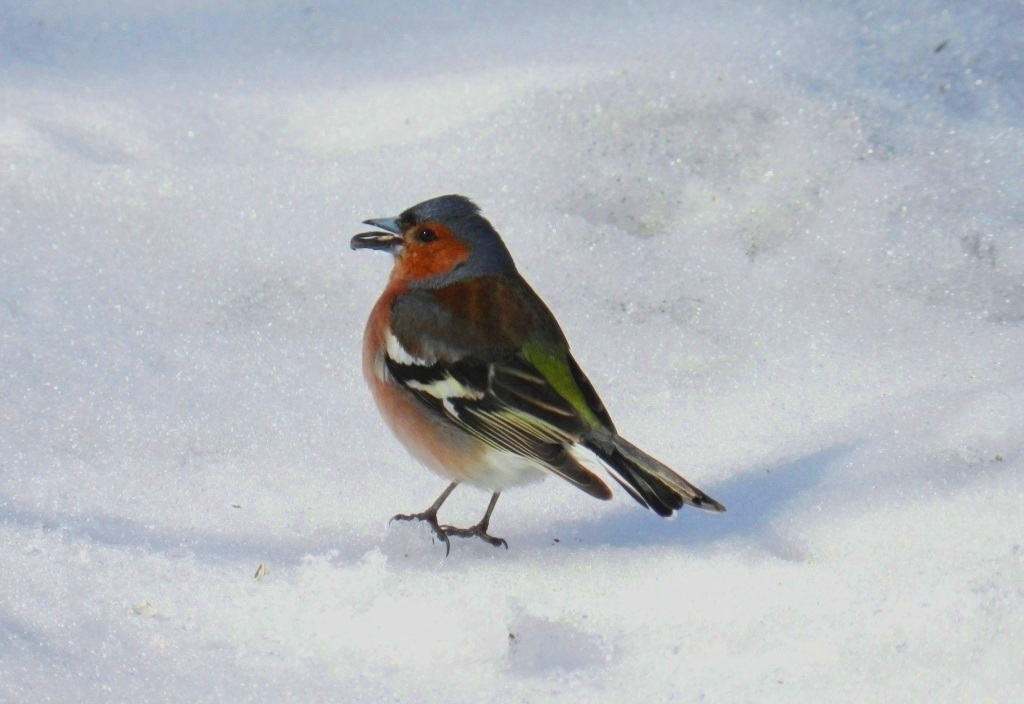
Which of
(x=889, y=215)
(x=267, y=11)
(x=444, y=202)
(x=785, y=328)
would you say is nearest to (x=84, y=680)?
(x=444, y=202)

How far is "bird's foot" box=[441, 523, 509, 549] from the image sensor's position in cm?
418

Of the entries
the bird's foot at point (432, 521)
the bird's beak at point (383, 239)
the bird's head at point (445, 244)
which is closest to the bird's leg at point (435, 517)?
the bird's foot at point (432, 521)

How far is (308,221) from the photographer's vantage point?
570cm

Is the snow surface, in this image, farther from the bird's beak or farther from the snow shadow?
the bird's beak

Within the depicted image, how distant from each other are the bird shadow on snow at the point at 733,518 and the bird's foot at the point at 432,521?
0.91 ft

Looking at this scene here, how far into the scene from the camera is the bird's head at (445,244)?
4.74 metres

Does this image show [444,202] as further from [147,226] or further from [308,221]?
[147,226]

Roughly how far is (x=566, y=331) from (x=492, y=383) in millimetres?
1149

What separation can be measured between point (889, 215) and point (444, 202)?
81.7 inches

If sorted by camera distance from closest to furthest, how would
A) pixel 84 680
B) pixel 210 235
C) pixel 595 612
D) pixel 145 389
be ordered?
pixel 84 680
pixel 595 612
pixel 145 389
pixel 210 235

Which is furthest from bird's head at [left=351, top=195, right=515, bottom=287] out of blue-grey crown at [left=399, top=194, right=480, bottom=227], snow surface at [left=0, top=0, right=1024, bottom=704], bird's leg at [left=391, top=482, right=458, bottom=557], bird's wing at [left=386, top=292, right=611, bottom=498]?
bird's leg at [left=391, top=482, right=458, bottom=557]

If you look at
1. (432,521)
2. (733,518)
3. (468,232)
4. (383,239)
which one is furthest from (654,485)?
(383,239)

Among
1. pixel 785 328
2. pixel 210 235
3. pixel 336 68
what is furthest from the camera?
pixel 336 68

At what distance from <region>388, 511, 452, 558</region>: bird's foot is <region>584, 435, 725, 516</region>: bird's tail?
59cm
